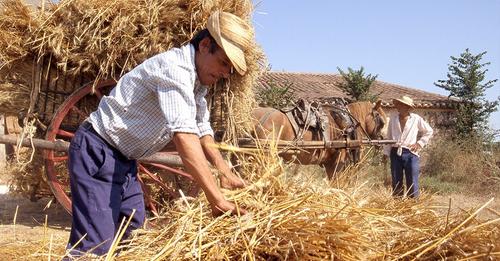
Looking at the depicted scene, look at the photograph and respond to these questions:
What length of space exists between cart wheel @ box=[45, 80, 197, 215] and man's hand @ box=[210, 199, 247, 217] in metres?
2.89

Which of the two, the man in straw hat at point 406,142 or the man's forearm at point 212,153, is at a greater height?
the man's forearm at point 212,153

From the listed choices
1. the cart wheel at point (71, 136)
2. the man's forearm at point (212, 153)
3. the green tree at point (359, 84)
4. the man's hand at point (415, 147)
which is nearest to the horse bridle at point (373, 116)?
the man's hand at point (415, 147)

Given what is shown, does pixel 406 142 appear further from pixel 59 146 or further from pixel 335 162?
pixel 59 146

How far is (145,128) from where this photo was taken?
2639 millimetres

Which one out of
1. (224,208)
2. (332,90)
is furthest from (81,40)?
(332,90)

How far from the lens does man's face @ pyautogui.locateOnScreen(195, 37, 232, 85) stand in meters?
2.42

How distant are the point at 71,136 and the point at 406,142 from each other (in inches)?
169

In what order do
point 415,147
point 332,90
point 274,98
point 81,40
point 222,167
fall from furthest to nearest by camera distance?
point 332,90, point 274,98, point 415,147, point 81,40, point 222,167

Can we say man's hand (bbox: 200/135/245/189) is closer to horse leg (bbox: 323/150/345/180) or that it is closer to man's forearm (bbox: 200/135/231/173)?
man's forearm (bbox: 200/135/231/173)

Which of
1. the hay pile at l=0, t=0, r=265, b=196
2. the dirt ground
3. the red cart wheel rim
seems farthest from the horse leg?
the red cart wheel rim

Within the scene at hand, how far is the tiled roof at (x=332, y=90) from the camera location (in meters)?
20.5

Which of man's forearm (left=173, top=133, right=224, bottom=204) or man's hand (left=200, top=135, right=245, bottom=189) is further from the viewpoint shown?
man's hand (left=200, top=135, right=245, bottom=189)

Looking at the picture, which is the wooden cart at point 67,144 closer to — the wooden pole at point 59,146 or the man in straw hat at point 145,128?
the wooden pole at point 59,146

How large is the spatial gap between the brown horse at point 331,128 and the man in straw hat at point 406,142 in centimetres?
64
